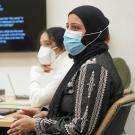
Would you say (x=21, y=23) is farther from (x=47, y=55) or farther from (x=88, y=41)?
(x=88, y=41)

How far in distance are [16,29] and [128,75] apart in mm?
1076

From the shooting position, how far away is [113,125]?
4.62ft

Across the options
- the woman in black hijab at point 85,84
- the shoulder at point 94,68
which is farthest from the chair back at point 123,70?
the shoulder at point 94,68

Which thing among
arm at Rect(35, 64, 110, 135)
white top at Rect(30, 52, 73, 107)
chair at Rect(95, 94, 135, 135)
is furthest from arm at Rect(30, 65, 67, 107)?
chair at Rect(95, 94, 135, 135)

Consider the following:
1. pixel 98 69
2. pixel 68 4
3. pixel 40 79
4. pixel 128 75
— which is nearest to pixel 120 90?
pixel 98 69

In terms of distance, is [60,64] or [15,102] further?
[15,102]

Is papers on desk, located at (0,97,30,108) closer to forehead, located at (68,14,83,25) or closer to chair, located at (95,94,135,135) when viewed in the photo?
forehead, located at (68,14,83,25)

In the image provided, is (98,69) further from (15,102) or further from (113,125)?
(15,102)

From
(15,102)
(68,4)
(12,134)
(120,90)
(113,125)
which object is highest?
(68,4)

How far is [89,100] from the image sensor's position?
1430 mm

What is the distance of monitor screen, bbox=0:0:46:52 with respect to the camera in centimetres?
294

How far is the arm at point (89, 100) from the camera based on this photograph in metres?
1.43

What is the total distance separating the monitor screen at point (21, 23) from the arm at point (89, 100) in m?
1.53

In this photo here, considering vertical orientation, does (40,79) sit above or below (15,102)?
above
